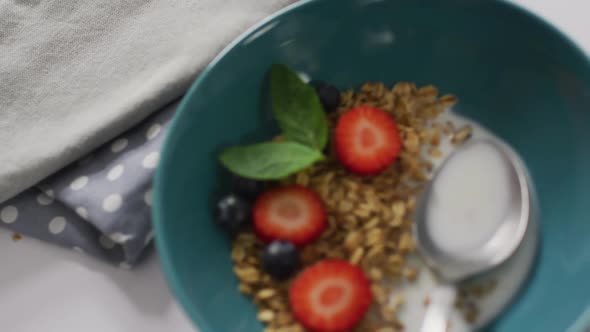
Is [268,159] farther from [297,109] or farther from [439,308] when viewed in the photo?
[439,308]

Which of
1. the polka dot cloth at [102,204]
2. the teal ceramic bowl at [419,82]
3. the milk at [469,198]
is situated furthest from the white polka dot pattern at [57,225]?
the milk at [469,198]

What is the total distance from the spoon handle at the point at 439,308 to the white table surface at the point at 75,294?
0.27 metres

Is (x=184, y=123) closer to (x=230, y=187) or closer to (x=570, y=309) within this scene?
(x=230, y=187)

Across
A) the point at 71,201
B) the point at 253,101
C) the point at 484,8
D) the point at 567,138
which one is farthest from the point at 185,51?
the point at 567,138

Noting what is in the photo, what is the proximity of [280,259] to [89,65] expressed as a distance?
14.1 inches

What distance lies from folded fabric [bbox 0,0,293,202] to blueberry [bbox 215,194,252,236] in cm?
17

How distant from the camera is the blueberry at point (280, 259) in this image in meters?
0.57

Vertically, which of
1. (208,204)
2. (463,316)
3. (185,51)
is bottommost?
(463,316)

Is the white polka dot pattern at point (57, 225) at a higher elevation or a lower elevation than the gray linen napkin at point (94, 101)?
lower

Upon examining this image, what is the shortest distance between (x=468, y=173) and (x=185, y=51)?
38cm

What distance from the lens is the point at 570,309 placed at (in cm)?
58

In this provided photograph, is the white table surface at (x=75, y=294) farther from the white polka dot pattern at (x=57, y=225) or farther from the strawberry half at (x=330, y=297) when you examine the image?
the strawberry half at (x=330, y=297)

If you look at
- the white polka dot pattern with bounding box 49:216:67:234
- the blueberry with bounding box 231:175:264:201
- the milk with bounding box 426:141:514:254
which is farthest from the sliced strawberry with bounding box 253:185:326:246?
the white polka dot pattern with bounding box 49:216:67:234

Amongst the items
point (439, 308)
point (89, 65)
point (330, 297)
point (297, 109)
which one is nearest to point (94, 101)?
point (89, 65)
